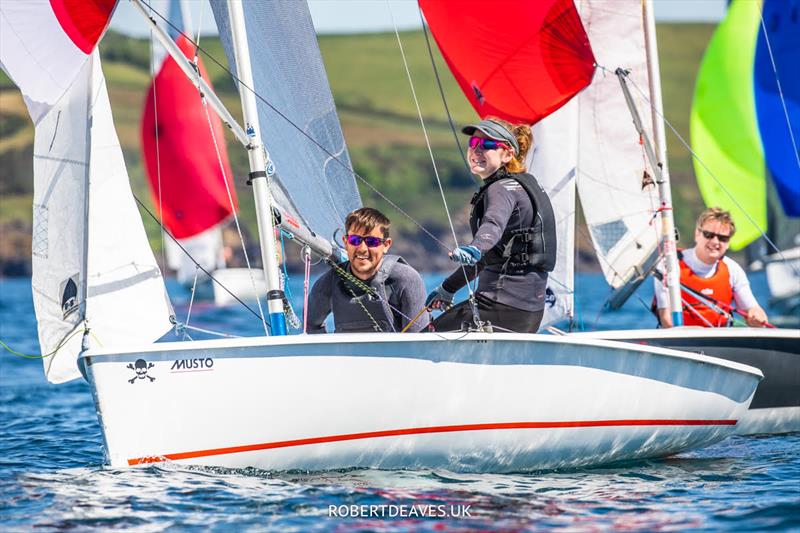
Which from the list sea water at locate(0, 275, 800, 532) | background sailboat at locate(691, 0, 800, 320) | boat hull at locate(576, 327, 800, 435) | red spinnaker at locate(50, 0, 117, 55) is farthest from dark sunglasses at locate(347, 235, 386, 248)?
background sailboat at locate(691, 0, 800, 320)

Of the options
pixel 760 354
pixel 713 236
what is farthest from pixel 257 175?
pixel 760 354

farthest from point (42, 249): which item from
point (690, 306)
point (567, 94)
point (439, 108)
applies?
point (439, 108)

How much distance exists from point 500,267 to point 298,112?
1.77 m

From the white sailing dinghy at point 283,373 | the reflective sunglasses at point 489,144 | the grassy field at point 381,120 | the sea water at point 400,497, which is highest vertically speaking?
the grassy field at point 381,120

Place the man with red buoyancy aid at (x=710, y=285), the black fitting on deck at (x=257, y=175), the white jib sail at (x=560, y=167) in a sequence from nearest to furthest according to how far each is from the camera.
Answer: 1. the black fitting on deck at (x=257, y=175)
2. the man with red buoyancy aid at (x=710, y=285)
3. the white jib sail at (x=560, y=167)

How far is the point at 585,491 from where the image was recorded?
605 centimetres

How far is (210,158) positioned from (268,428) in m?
19.4

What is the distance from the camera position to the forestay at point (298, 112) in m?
7.04

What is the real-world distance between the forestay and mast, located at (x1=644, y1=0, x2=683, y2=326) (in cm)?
259

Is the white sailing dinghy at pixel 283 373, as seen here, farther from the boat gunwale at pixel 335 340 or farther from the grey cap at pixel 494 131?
the grey cap at pixel 494 131

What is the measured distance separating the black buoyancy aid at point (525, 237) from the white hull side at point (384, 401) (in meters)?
0.53

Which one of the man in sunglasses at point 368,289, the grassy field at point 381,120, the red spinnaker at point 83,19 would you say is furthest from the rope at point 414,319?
the grassy field at point 381,120

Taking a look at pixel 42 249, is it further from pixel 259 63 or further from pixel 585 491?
pixel 585 491

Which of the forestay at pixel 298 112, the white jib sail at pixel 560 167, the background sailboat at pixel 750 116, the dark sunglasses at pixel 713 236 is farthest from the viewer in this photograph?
the background sailboat at pixel 750 116
